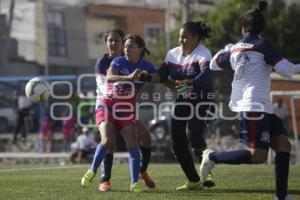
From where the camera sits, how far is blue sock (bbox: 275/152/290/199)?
25.9 ft

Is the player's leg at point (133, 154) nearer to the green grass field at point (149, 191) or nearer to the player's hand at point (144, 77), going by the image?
the green grass field at point (149, 191)

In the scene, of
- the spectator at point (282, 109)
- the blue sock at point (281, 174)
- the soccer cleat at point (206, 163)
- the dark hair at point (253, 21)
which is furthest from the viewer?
the spectator at point (282, 109)

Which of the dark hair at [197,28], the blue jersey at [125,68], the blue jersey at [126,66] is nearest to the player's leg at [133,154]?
the blue jersey at [125,68]

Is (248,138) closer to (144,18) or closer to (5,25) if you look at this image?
(5,25)

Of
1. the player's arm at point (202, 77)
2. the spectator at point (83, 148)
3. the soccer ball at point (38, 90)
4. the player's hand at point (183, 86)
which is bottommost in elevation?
the spectator at point (83, 148)

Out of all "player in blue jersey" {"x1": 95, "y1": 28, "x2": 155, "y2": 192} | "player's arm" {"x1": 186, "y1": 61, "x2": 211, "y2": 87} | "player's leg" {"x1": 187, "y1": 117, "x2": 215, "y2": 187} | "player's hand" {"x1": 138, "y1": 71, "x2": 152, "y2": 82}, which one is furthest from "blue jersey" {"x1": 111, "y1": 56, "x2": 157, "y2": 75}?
"player's leg" {"x1": 187, "y1": 117, "x2": 215, "y2": 187}

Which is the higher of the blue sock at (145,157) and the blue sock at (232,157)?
the blue sock at (232,157)

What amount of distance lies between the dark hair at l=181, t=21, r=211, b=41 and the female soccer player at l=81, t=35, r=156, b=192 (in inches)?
24.7

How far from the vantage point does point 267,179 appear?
10.9 metres

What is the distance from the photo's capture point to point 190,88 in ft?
30.5

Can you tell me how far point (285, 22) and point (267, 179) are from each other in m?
27.0

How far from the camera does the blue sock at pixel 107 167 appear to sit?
31.4 feet

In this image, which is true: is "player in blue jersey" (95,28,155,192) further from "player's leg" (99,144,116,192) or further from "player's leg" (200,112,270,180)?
"player's leg" (200,112,270,180)

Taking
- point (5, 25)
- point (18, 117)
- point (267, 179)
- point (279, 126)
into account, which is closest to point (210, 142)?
point (18, 117)
